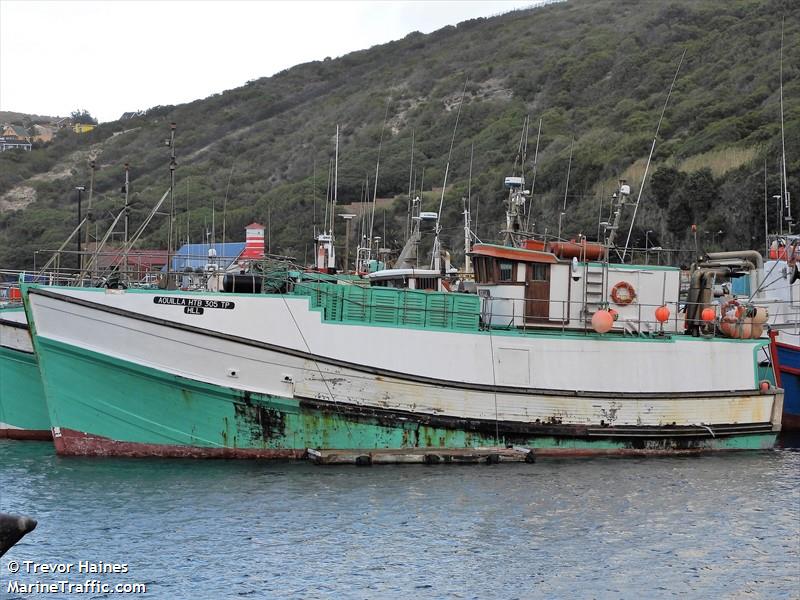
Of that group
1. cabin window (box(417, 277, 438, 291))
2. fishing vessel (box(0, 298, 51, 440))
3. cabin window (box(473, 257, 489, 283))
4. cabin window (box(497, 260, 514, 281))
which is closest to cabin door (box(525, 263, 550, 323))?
cabin window (box(497, 260, 514, 281))

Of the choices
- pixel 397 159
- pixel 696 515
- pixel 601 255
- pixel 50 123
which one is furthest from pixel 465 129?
pixel 50 123

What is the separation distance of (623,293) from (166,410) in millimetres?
11332

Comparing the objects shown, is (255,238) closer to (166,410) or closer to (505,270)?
(505,270)

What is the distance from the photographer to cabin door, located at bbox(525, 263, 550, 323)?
2631cm

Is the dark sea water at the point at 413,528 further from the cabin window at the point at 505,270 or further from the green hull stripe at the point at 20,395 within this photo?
the cabin window at the point at 505,270

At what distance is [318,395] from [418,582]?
300 inches

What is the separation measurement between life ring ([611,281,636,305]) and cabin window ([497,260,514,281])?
2586mm

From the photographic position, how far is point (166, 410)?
2369 cm

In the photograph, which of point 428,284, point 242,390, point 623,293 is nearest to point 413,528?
point 242,390

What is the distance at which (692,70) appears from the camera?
89.8m

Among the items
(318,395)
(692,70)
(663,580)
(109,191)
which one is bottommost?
(663,580)

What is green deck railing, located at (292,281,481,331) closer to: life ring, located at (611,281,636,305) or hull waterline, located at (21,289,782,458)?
hull waterline, located at (21,289,782,458)

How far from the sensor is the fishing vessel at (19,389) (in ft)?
89.6

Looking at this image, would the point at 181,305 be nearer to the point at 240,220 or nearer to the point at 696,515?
the point at 696,515
